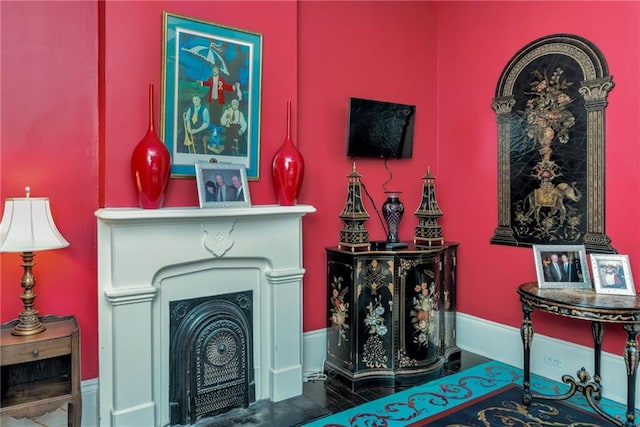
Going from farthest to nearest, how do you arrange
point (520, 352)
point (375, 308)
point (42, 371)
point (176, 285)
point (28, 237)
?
point (520, 352), point (375, 308), point (176, 285), point (42, 371), point (28, 237)

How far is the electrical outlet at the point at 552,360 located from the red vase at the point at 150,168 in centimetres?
292

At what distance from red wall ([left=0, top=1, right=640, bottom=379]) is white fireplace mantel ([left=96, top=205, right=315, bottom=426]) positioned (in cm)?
22

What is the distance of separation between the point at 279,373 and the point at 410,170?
81.1 inches

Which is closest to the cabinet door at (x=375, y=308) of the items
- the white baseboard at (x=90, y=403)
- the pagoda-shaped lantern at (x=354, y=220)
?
the pagoda-shaped lantern at (x=354, y=220)

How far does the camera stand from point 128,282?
2.42m

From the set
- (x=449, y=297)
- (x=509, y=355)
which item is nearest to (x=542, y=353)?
(x=509, y=355)

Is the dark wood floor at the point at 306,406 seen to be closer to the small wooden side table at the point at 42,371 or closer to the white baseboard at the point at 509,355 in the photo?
the white baseboard at the point at 509,355

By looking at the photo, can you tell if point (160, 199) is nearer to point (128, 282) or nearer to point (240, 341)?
point (128, 282)

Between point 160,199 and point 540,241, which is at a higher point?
point 160,199

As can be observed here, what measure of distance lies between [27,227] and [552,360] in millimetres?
3452

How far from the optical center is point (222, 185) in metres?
2.72

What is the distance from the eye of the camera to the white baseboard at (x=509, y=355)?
9.32 feet

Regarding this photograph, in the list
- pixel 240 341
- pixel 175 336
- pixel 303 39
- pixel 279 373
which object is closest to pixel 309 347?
pixel 279 373

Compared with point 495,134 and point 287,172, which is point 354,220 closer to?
point 287,172
